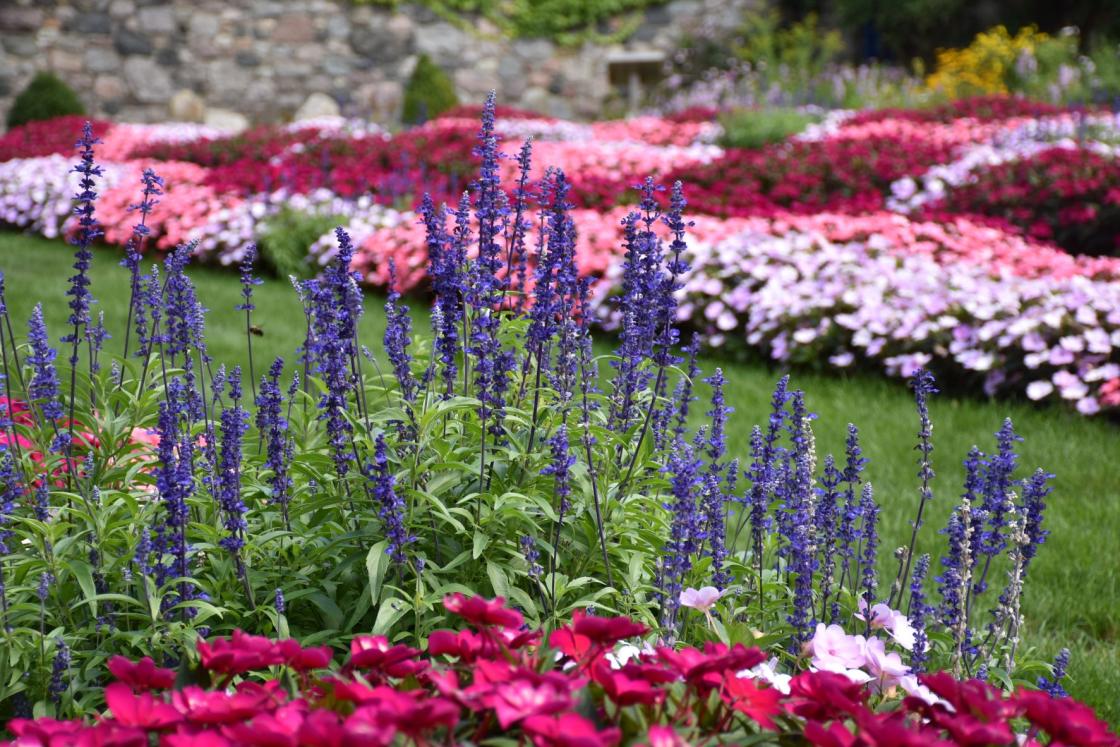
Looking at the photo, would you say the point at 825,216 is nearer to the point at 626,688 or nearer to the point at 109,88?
the point at 626,688

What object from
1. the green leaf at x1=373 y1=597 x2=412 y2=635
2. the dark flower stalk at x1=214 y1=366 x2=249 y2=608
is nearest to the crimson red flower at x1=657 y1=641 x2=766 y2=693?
the green leaf at x1=373 y1=597 x2=412 y2=635

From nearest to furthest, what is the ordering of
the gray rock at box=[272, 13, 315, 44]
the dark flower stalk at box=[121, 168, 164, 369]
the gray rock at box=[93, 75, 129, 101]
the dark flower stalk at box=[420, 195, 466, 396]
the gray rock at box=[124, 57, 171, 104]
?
the dark flower stalk at box=[420, 195, 466, 396]
the dark flower stalk at box=[121, 168, 164, 369]
the gray rock at box=[93, 75, 129, 101]
the gray rock at box=[124, 57, 171, 104]
the gray rock at box=[272, 13, 315, 44]

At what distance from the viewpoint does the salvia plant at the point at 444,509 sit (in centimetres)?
193

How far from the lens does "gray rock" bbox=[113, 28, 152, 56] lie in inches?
659

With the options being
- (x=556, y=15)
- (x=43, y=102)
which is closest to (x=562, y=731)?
(x=43, y=102)

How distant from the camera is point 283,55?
17.5 m

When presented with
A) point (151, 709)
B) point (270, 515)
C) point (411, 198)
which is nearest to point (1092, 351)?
point (270, 515)

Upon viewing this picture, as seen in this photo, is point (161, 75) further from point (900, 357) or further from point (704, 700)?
point (704, 700)

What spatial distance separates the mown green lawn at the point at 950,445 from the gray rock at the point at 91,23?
34.7ft

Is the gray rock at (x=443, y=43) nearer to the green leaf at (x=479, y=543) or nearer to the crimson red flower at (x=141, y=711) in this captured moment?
the green leaf at (x=479, y=543)

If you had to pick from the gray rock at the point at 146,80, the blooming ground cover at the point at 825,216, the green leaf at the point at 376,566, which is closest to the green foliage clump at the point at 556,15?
the gray rock at the point at 146,80

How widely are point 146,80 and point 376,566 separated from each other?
16986 mm

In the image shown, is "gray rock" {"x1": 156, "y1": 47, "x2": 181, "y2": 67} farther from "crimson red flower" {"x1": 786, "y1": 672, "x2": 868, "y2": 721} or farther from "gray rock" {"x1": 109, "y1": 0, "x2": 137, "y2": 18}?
"crimson red flower" {"x1": 786, "y1": 672, "x2": 868, "y2": 721}

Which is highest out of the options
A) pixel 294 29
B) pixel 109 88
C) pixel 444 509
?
pixel 294 29
